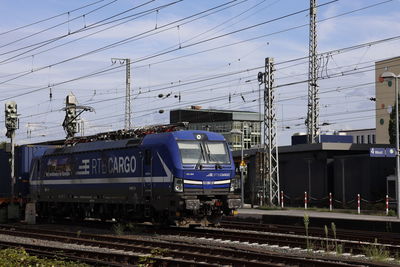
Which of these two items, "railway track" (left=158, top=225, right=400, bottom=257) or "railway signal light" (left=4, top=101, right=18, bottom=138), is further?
"railway signal light" (left=4, top=101, right=18, bottom=138)

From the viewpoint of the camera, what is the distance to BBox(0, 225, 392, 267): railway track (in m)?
13.8

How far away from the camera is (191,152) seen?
69.7 feet

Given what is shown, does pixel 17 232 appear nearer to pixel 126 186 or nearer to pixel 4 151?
pixel 126 186

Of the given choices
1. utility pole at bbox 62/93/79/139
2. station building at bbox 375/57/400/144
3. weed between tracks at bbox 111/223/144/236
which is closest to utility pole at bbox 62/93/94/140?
utility pole at bbox 62/93/79/139

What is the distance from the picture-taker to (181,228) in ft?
78.0

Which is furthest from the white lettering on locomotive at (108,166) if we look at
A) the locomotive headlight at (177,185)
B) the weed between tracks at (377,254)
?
the weed between tracks at (377,254)

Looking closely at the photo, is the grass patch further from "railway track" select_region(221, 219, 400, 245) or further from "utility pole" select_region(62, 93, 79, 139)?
"utility pole" select_region(62, 93, 79, 139)

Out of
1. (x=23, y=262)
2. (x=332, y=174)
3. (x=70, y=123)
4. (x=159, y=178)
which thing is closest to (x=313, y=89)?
(x=332, y=174)

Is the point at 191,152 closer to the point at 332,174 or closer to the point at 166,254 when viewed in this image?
the point at 166,254

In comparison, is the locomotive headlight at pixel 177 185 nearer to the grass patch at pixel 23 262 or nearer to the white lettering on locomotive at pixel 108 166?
the white lettering on locomotive at pixel 108 166

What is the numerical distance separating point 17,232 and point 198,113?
3321 inches

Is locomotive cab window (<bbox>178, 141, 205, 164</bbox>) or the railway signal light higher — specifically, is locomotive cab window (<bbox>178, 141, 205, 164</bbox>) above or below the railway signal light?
below

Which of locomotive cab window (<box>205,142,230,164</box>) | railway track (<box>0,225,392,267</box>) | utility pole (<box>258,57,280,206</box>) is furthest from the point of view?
utility pole (<box>258,57,280,206</box>)

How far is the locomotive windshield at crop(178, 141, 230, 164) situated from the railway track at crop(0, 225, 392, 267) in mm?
3137
